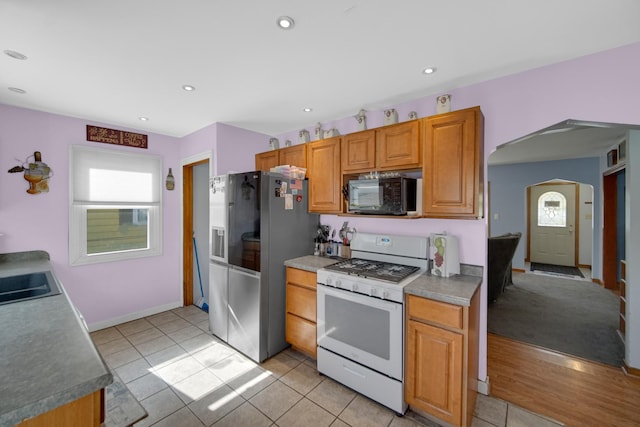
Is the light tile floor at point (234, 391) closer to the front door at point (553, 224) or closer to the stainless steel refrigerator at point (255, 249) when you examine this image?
the stainless steel refrigerator at point (255, 249)

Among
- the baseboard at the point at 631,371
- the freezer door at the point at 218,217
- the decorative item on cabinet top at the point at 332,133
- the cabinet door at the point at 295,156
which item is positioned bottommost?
the baseboard at the point at 631,371

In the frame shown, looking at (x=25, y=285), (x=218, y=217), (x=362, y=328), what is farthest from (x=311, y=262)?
(x=25, y=285)

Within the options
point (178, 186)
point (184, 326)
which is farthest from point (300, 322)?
point (178, 186)

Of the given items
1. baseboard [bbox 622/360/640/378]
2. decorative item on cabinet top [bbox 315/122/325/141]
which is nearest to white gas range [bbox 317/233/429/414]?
decorative item on cabinet top [bbox 315/122/325/141]

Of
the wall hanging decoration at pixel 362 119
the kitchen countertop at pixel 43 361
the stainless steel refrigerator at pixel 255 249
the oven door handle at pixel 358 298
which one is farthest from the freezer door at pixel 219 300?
the wall hanging decoration at pixel 362 119

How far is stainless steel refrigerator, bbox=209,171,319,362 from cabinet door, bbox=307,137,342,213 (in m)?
0.13

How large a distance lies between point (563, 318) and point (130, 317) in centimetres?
572

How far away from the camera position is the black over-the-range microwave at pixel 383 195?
2.22 m

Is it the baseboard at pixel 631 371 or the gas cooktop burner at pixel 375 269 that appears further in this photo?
the baseboard at pixel 631 371

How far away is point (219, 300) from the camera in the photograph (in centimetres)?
302

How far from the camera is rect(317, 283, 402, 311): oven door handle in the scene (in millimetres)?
1915

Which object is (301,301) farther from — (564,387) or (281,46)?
(564,387)

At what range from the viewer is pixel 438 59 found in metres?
1.91

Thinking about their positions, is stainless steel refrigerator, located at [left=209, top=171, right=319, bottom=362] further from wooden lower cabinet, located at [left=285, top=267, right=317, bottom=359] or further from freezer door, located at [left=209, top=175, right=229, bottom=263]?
wooden lower cabinet, located at [left=285, top=267, right=317, bottom=359]
